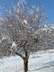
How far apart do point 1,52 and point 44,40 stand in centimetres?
323

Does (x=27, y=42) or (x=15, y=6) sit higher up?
(x=15, y=6)

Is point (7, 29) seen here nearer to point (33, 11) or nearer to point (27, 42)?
point (27, 42)

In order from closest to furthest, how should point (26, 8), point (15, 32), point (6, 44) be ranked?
point (6, 44) → point (15, 32) → point (26, 8)

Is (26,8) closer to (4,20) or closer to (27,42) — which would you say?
(4,20)

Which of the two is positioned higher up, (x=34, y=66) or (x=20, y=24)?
(x=20, y=24)

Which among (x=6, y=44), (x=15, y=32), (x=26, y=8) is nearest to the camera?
(x=6, y=44)

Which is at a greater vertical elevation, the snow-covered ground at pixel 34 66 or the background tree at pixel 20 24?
the background tree at pixel 20 24

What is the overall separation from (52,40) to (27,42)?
2100mm

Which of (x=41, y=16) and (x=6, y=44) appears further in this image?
(x=41, y=16)

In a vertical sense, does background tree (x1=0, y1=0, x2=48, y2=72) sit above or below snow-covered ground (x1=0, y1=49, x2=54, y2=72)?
above

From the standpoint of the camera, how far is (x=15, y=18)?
7.21 m

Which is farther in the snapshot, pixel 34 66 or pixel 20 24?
pixel 34 66

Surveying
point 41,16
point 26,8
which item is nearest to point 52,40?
point 41,16

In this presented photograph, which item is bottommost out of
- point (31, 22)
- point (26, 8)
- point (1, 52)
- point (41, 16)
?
point (1, 52)
